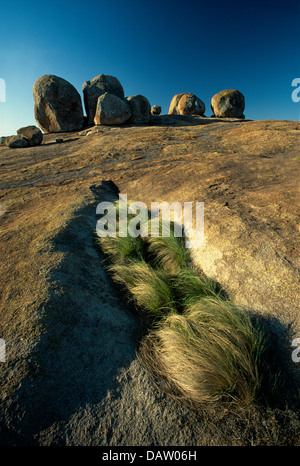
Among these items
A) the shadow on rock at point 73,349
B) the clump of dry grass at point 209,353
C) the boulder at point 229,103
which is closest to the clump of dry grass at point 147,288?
the shadow on rock at point 73,349

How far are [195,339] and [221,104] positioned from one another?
2995cm

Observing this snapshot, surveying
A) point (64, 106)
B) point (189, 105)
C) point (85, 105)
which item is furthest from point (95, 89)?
point (189, 105)

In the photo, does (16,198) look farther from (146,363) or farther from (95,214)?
(146,363)

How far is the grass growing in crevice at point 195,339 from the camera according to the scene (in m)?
1.77

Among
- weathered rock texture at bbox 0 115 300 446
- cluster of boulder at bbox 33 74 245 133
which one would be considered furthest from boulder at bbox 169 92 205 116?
weathered rock texture at bbox 0 115 300 446

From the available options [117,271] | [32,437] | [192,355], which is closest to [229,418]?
[192,355]

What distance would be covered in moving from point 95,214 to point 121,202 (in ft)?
2.93

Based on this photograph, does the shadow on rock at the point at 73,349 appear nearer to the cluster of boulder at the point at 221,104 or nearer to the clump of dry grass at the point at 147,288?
the clump of dry grass at the point at 147,288

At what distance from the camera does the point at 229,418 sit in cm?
162

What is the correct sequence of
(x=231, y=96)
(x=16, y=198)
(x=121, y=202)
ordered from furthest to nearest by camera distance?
(x=231, y=96)
(x=16, y=198)
(x=121, y=202)

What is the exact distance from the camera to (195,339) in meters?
2.02

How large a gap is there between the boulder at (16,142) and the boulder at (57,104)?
223 inches

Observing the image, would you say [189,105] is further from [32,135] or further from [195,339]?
[195,339]
